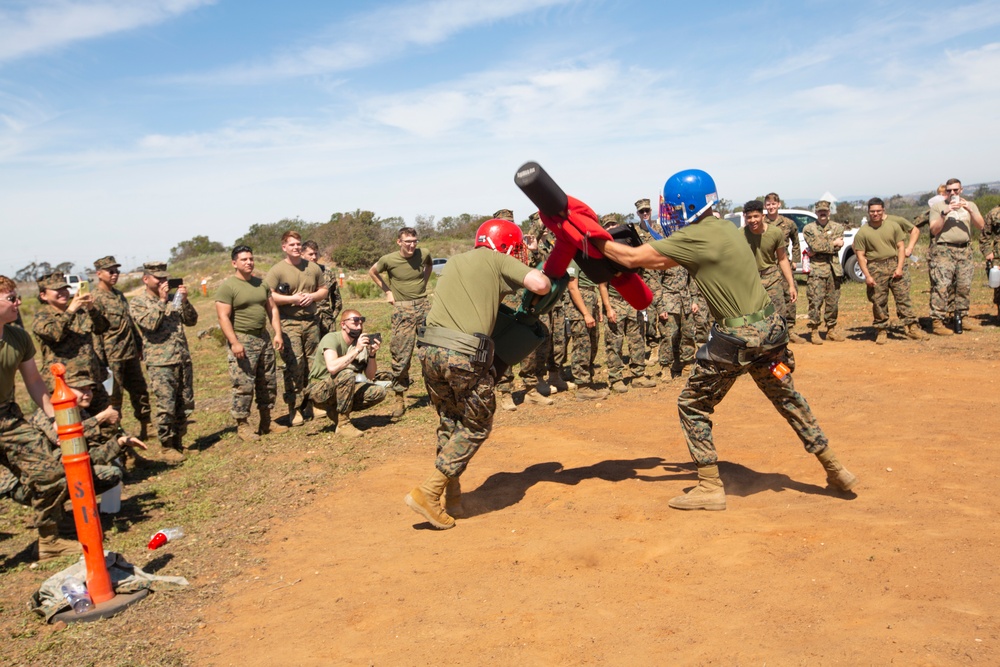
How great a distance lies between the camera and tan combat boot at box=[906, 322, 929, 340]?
11694 mm

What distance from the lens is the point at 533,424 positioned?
8742 millimetres

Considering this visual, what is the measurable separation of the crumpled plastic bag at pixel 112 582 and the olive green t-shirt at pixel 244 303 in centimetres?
410

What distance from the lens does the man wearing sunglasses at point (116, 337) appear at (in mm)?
8742

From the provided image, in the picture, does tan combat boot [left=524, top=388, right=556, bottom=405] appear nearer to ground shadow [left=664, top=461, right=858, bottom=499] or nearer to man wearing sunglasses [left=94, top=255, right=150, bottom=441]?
ground shadow [left=664, top=461, right=858, bottom=499]

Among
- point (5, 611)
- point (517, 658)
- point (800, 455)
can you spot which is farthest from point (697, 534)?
point (5, 611)

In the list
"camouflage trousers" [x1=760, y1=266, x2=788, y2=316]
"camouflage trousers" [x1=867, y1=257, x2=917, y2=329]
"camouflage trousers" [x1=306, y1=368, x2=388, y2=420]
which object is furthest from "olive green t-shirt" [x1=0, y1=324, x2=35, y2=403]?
"camouflage trousers" [x1=867, y1=257, x2=917, y2=329]

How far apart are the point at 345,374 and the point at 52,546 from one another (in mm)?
3531

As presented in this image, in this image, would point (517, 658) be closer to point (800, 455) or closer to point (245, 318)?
point (800, 455)

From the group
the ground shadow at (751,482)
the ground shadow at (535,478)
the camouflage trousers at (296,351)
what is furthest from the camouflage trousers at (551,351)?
the ground shadow at (751,482)

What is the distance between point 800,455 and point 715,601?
301cm

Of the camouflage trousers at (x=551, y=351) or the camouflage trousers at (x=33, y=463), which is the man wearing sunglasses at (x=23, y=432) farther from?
the camouflage trousers at (x=551, y=351)

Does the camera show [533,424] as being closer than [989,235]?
Yes

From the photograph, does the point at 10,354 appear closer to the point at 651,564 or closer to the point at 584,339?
the point at 651,564

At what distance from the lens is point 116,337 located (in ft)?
28.8
